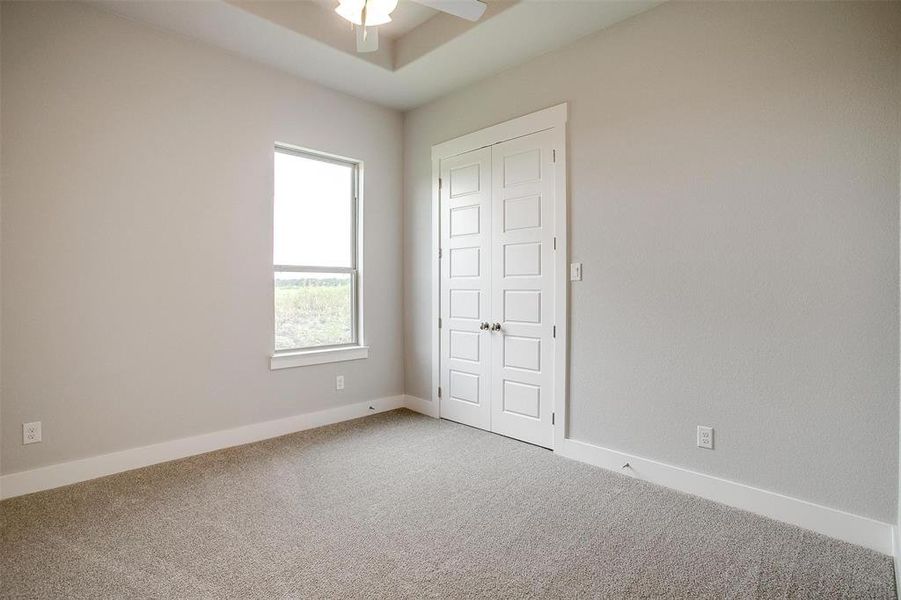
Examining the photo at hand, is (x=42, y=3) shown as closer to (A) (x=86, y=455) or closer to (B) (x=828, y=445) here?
(A) (x=86, y=455)

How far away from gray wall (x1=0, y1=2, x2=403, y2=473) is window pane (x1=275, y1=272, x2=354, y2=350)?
0.58ft

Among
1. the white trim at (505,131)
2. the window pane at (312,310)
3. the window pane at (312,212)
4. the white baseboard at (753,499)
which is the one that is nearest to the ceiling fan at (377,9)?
the white trim at (505,131)

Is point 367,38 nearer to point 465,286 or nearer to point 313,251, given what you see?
point 313,251

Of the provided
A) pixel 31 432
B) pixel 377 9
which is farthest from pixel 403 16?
pixel 31 432

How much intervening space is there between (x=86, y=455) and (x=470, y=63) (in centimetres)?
359

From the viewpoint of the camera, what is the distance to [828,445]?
221cm

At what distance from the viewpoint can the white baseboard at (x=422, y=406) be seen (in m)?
4.20

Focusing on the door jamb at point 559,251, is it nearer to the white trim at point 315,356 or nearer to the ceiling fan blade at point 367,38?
the ceiling fan blade at point 367,38

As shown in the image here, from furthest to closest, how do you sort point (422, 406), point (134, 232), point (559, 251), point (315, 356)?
point (422, 406) < point (315, 356) < point (559, 251) < point (134, 232)

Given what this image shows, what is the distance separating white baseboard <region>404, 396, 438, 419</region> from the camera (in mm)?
4195

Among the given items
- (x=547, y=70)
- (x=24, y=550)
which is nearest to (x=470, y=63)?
(x=547, y=70)

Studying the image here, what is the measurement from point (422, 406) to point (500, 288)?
1.43 meters

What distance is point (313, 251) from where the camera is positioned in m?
3.90

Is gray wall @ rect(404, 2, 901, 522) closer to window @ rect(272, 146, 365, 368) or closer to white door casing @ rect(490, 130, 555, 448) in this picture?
white door casing @ rect(490, 130, 555, 448)
